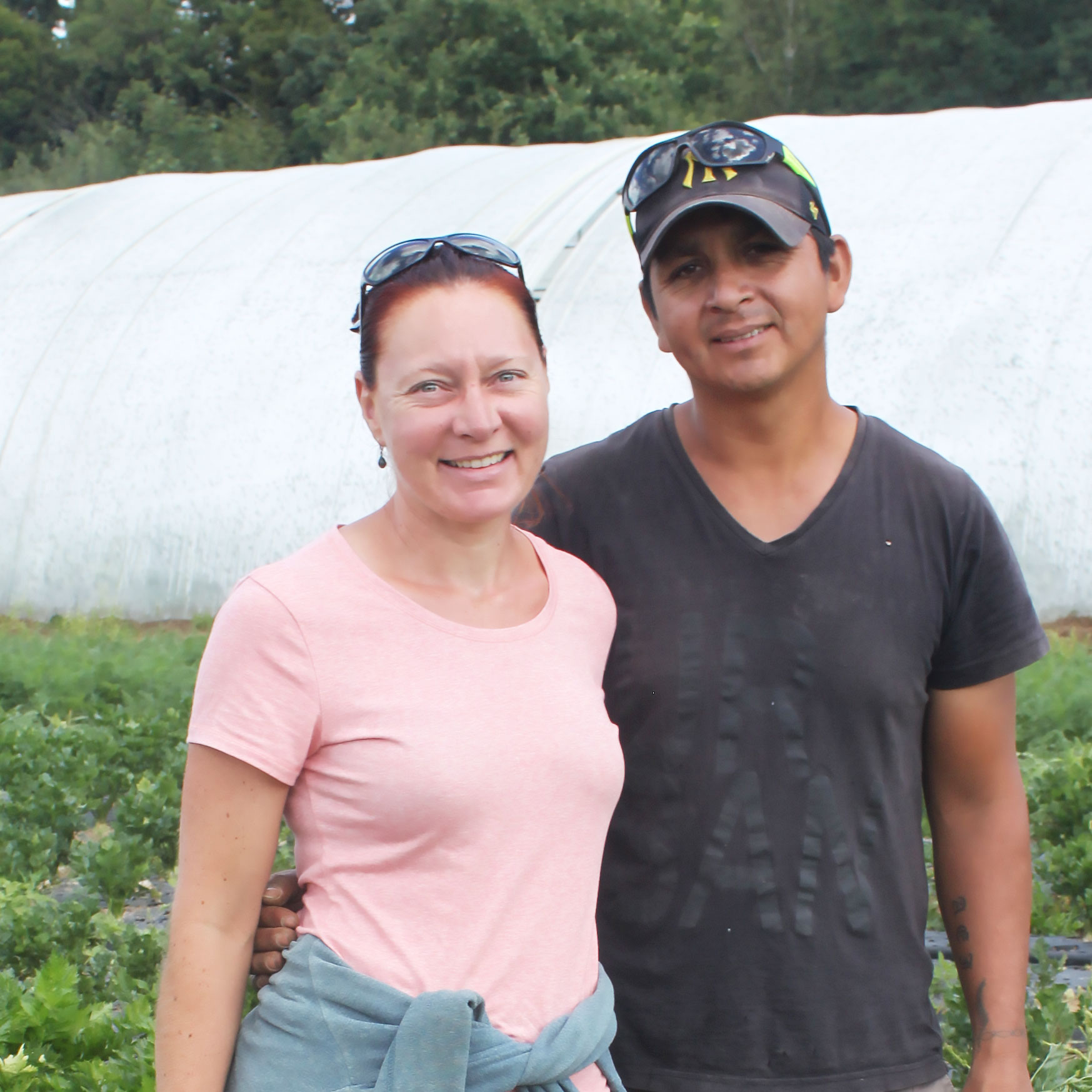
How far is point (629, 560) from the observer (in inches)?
82.5

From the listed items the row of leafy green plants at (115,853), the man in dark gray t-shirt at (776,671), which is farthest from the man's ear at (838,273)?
the row of leafy green plants at (115,853)

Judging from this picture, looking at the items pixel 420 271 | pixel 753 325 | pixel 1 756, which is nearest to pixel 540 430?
pixel 420 271

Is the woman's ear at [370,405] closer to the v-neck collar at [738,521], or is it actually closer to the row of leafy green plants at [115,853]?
the v-neck collar at [738,521]

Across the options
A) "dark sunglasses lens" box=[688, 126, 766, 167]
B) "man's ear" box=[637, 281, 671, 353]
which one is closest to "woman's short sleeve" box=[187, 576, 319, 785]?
"man's ear" box=[637, 281, 671, 353]

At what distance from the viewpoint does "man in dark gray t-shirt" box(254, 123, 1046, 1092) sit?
6.57 feet

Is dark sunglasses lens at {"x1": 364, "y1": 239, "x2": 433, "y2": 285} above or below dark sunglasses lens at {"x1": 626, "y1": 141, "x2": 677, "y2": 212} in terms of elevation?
below

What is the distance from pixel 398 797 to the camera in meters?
1.64

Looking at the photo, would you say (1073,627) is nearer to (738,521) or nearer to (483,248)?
(738,521)

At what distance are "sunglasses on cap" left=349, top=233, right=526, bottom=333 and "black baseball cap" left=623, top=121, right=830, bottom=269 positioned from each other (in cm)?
32

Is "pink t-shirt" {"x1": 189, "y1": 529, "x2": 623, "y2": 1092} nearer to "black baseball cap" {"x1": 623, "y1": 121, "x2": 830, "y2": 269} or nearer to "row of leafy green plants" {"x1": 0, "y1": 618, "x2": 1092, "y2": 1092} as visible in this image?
"black baseball cap" {"x1": 623, "y1": 121, "x2": 830, "y2": 269}

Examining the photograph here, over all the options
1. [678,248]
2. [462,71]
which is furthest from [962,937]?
[462,71]

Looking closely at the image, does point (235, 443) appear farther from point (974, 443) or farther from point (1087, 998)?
point (1087, 998)

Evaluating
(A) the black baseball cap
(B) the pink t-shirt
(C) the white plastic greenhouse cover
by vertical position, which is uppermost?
(C) the white plastic greenhouse cover

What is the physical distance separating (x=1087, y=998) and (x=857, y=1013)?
5.99ft
